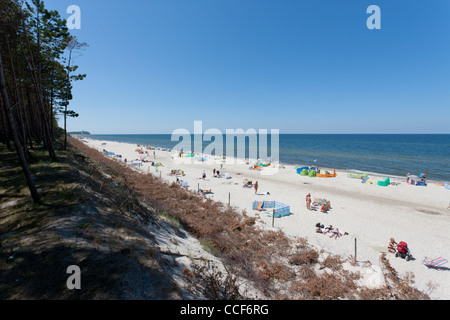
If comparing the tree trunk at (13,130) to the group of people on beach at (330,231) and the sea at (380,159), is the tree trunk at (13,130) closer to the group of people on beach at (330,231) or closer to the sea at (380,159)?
the group of people on beach at (330,231)

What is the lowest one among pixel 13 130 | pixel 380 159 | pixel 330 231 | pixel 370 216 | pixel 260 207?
pixel 370 216

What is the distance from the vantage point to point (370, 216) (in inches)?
589

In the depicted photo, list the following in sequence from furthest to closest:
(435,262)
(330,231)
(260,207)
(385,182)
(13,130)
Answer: (385,182) < (260,207) < (330,231) < (435,262) < (13,130)

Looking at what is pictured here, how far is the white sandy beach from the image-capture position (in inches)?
374

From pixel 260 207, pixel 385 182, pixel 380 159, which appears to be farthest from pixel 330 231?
pixel 380 159

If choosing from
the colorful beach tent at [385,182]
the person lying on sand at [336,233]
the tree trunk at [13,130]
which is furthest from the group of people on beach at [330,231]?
the colorful beach tent at [385,182]

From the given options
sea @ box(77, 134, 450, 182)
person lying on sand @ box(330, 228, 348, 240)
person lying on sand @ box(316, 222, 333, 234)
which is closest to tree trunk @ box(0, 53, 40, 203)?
person lying on sand @ box(316, 222, 333, 234)

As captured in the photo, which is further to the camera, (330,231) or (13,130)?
(330,231)

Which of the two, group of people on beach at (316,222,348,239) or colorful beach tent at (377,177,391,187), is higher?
colorful beach tent at (377,177,391,187)

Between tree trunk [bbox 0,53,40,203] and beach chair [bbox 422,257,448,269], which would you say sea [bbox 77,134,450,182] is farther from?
tree trunk [bbox 0,53,40,203]

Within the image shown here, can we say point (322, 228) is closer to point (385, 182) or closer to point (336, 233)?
point (336, 233)

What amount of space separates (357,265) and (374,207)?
11299 millimetres

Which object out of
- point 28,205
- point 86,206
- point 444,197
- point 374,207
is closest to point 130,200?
point 86,206

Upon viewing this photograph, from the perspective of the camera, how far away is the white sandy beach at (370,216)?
9501 millimetres
